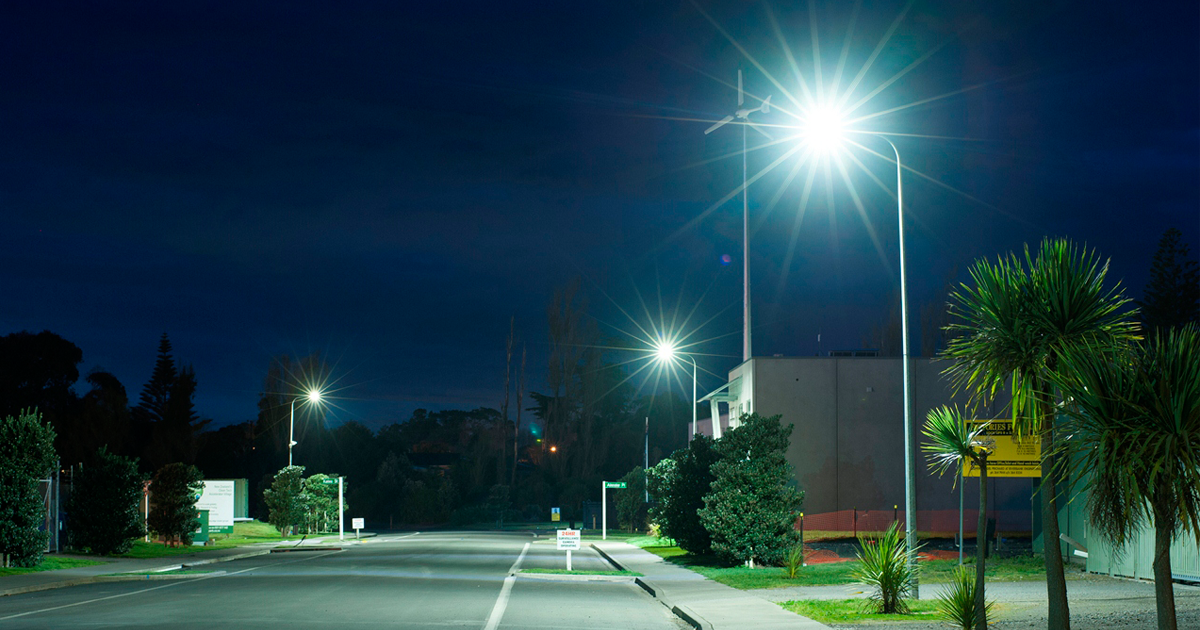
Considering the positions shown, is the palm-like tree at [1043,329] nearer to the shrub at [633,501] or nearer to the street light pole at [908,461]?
the street light pole at [908,461]

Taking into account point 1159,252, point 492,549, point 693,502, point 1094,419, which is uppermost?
point 1159,252

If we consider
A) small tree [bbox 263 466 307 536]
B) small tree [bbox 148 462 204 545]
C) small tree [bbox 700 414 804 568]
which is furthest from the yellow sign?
small tree [bbox 263 466 307 536]

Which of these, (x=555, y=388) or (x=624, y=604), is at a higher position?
(x=555, y=388)

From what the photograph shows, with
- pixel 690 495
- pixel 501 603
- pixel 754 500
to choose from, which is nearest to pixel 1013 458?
pixel 754 500

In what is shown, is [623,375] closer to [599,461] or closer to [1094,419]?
[599,461]

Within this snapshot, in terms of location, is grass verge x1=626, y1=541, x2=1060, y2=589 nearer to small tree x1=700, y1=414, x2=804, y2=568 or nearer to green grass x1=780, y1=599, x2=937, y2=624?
small tree x1=700, y1=414, x2=804, y2=568

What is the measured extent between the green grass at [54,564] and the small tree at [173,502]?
769 cm

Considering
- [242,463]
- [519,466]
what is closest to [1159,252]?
[519,466]

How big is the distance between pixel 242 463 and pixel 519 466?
25.0m

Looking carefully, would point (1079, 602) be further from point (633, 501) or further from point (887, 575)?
point (633, 501)

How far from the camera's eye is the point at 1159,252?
63.2 m

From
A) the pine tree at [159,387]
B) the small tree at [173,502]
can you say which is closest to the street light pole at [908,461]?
the small tree at [173,502]

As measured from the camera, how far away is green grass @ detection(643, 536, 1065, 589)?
2202 cm

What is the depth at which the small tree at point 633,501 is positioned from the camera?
196 ft
